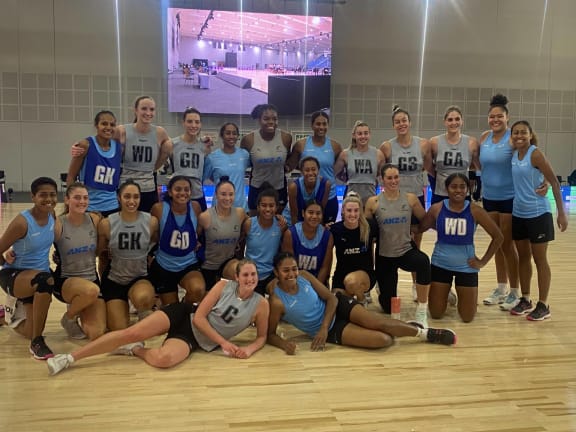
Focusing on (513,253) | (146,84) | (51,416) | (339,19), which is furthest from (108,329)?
(339,19)

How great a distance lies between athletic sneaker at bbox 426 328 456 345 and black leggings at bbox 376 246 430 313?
574 mm

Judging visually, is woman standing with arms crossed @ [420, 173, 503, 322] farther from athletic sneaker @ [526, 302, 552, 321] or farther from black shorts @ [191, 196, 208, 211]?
black shorts @ [191, 196, 208, 211]

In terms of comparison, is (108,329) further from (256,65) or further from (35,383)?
(256,65)

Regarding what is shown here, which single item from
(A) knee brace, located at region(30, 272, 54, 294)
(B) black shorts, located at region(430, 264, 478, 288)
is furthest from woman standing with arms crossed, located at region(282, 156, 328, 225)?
(A) knee brace, located at region(30, 272, 54, 294)

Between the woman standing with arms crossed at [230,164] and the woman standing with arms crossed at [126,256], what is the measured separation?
3.19 feet

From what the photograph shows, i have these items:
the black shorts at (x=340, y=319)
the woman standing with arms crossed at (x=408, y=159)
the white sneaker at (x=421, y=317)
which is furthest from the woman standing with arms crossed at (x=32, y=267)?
the woman standing with arms crossed at (x=408, y=159)

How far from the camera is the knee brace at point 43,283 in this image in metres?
3.30

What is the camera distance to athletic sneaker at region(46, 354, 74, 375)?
293cm

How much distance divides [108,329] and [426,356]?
210 centimetres

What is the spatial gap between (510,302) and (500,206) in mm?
799

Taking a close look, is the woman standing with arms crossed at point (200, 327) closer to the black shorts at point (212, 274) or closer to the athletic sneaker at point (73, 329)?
the athletic sneaker at point (73, 329)

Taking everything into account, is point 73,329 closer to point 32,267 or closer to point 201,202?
point 32,267

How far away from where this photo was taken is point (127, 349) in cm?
323

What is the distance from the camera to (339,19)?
13.6m
